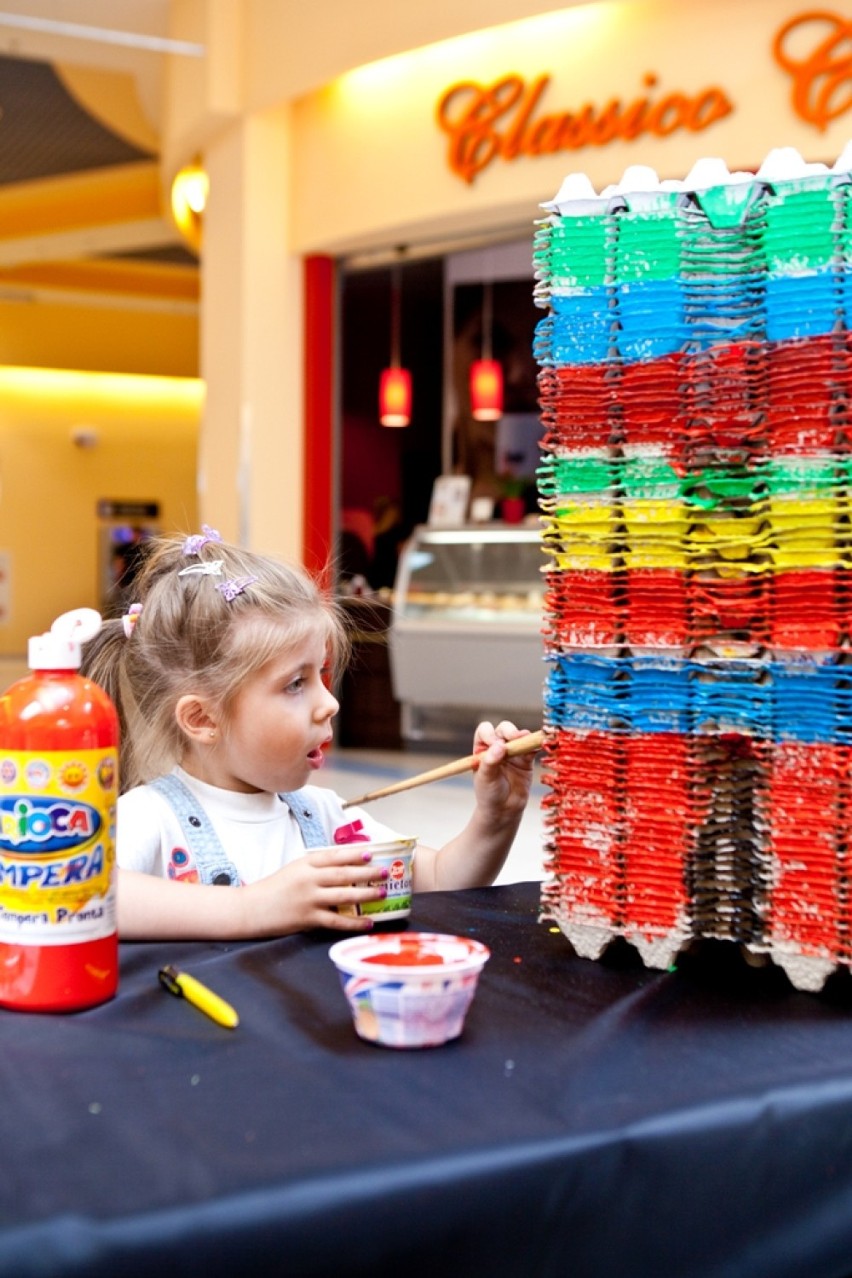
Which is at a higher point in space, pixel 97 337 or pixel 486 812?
pixel 97 337

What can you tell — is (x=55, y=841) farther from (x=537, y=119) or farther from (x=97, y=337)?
(x=97, y=337)

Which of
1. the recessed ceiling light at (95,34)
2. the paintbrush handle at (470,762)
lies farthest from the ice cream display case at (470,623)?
the paintbrush handle at (470,762)

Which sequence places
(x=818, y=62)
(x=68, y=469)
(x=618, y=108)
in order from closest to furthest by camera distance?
1. (x=818, y=62)
2. (x=618, y=108)
3. (x=68, y=469)

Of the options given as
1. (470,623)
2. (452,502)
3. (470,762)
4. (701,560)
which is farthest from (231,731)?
(452,502)

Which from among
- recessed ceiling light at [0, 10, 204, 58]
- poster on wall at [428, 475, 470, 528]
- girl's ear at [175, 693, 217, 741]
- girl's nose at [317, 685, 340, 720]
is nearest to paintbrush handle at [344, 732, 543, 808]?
girl's nose at [317, 685, 340, 720]

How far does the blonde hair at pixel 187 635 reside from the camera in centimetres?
153

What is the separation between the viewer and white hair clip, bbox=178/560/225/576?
1.58 metres

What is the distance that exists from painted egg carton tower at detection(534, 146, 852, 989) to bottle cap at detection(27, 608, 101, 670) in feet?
1.29

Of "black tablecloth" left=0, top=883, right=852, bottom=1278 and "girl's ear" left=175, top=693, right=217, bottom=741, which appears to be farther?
"girl's ear" left=175, top=693, right=217, bottom=741

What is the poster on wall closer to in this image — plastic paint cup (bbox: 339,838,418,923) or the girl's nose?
the girl's nose

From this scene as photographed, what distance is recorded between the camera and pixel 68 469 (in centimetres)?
1515

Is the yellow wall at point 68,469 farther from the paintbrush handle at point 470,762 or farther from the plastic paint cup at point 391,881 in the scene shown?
the plastic paint cup at point 391,881

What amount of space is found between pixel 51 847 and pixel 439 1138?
1.21 ft

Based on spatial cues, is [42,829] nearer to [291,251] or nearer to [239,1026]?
[239,1026]
